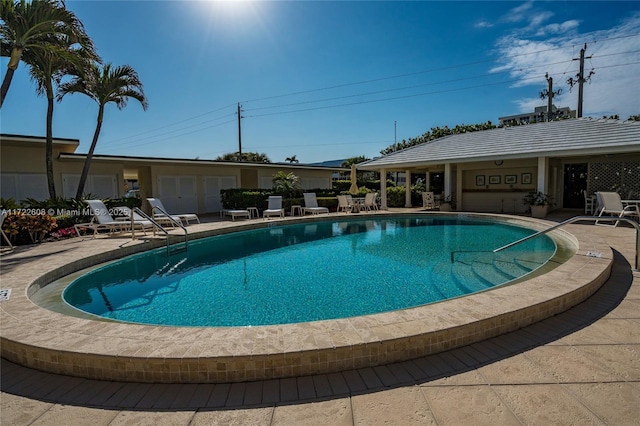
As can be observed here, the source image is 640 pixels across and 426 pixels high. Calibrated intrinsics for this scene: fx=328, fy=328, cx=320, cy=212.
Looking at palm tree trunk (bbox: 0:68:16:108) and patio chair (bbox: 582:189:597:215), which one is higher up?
palm tree trunk (bbox: 0:68:16:108)

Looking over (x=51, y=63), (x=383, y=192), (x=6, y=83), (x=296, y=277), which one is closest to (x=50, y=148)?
(x=51, y=63)

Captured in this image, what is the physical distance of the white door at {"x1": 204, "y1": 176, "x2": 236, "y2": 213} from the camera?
18.2 meters

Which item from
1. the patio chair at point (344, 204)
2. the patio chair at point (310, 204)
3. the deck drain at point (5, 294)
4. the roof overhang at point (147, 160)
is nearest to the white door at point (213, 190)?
the roof overhang at point (147, 160)

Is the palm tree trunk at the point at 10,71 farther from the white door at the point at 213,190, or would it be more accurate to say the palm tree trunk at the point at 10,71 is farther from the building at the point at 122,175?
the white door at the point at 213,190

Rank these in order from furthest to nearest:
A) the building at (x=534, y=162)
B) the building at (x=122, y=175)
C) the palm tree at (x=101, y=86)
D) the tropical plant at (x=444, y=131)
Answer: the tropical plant at (x=444, y=131), the building at (x=122, y=175), the palm tree at (x=101, y=86), the building at (x=534, y=162)

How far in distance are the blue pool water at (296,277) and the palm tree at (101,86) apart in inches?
269

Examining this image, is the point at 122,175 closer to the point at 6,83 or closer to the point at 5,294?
the point at 6,83

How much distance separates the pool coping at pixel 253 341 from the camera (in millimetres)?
2461

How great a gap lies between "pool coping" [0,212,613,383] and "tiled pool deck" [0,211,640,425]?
7 centimetres

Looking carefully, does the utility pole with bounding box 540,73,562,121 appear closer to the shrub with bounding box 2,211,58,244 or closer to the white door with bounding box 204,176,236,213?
the white door with bounding box 204,176,236,213

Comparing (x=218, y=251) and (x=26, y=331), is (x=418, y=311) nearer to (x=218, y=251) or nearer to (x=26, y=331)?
(x=26, y=331)

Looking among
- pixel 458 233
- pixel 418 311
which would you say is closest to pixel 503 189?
pixel 458 233

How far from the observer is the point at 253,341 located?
8.77 feet

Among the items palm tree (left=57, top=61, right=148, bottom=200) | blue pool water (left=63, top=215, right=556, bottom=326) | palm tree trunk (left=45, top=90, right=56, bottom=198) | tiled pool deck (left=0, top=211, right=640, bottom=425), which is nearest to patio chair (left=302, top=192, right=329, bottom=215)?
blue pool water (left=63, top=215, right=556, bottom=326)
